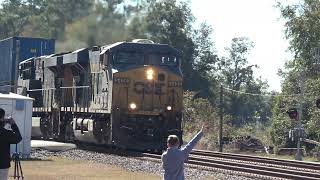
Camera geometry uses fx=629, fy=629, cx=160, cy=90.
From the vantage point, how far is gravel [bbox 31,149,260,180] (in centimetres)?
1583

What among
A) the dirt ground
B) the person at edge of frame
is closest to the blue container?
the dirt ground

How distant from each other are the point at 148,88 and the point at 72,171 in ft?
21.4

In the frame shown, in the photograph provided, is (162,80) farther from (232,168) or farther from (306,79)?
(306,79)

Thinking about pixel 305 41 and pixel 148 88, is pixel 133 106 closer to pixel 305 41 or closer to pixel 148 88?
pixel 148 88

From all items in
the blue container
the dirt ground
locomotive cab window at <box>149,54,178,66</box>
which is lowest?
the dirt ground

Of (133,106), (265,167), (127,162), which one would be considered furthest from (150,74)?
(265,167)

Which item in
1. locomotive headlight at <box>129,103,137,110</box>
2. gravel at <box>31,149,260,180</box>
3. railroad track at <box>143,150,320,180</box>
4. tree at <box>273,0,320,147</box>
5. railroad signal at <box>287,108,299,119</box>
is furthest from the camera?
tree at <box>273,0,320,147</box>

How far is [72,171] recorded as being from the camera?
648 inches

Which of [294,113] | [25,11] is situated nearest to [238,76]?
[25,11]

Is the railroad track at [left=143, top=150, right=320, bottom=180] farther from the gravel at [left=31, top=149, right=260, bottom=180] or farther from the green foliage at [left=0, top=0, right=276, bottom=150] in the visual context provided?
the green foliage at [left=0, top=0, right=276, bottom=150]

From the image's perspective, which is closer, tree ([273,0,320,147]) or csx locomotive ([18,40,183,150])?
csx locomotive ([18,40,183,150])

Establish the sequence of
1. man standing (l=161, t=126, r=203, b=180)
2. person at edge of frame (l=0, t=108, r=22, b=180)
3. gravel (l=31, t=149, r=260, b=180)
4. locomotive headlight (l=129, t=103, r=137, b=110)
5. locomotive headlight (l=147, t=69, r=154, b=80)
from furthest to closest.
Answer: locomotive headlight (l=147, t=69, r=154, b=80) → locomotive headlight (l=129, t=103, r=137, b=110) → gravel (l=31, t=149, r=260, b=180) → person at edge of frame (l=0, t=108, r=22, b=180) → man standing (l=161, t=126, r=203, b=180)

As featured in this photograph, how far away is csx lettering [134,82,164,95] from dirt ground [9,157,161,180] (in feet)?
13.3

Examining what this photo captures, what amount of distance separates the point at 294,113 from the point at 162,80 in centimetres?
698
